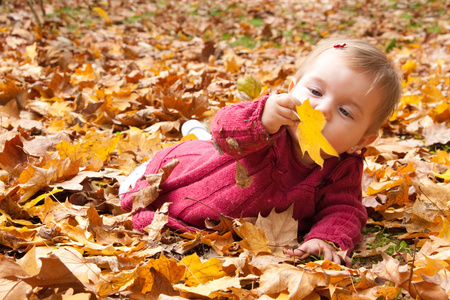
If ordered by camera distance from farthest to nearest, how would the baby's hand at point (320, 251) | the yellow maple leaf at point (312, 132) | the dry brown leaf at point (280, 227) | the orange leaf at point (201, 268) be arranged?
the dry brown leaf at point (280, 227)
the baby's hand at point (320, 251)
the orange leaf at point (201, 268)
the yellow maple leaf at point (312, 132)

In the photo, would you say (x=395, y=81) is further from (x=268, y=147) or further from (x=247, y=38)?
(x=247, y=38)

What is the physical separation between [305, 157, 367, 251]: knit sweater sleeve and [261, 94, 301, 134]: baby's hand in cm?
45

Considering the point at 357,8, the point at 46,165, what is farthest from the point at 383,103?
the point at 357,8

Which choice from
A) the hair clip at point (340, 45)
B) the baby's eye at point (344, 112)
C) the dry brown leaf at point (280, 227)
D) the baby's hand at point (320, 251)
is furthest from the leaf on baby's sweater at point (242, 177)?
the hair clip at point (340, 45)

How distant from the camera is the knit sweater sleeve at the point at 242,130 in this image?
1650 millimetres

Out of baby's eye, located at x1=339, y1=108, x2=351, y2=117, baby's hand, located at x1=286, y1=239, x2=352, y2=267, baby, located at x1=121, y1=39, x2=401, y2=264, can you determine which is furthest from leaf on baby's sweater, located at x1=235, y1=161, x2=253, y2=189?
baby's eye, located at x1=339, y1=108, x2=351, y2=117

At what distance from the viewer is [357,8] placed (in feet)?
31.1

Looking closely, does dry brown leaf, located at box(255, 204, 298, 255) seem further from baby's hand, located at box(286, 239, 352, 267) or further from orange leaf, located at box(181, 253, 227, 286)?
orange leaf, located at box(181, 253, 227, 286)

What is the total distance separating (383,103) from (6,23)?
5.89 meters

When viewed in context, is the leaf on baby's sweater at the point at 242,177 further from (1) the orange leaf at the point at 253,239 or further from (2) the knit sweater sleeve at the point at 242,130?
(1) the orange leaf at the point at 253,239

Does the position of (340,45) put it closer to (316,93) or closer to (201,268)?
(316,93)

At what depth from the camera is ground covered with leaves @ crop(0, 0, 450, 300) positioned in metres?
1.35

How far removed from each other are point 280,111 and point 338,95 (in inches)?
11.0

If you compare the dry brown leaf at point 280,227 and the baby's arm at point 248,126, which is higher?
the baby's arm at point 248,126
